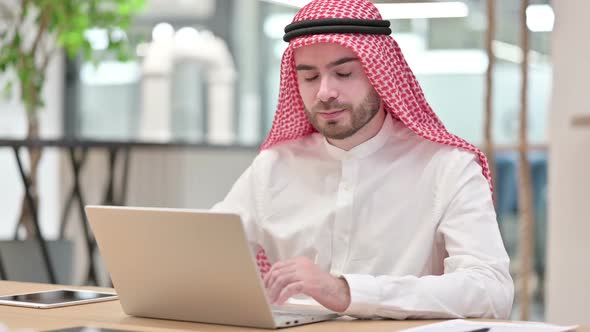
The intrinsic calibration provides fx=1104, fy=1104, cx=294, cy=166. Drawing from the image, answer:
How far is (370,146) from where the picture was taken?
2.54 metres

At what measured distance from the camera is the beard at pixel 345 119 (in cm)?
243

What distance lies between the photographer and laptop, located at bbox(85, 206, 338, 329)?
1.75 metres

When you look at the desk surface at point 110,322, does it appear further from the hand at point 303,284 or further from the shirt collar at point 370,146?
the shirt collar at point 370,146

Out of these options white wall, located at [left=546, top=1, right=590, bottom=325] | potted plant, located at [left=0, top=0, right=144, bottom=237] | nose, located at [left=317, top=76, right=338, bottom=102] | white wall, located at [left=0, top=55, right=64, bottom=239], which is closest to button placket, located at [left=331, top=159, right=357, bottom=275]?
nose, located at [left=317, top=76, right=338, bottom=102]

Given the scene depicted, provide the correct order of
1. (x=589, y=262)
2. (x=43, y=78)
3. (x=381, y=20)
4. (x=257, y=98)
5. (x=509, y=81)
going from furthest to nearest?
1. (x=257, y=98)
2. (x=509, y=81)
3. (x=43, y=78)
4. (x=589, y=262)
5. (x=381, y=20)

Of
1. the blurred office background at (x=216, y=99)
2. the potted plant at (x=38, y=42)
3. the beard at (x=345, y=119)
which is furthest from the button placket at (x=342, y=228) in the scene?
the potted plant at (x=38, y=42)

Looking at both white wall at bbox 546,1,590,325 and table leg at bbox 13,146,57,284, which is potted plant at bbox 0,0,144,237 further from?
white wall at bbox 546,1,590,325

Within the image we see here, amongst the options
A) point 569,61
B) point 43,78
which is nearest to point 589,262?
point 569,61

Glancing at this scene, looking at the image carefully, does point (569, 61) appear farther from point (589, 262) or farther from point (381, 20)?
point (381, 20)

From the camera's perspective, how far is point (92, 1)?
5102 mm

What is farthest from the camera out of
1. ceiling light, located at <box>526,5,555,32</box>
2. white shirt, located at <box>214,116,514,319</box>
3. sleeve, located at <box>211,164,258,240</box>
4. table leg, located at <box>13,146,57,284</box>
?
ceiling light, located at <box>526,5,555,32</box>

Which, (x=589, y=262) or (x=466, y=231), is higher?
(x=466, y=231)

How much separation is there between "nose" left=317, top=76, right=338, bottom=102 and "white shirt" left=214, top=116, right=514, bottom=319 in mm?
205

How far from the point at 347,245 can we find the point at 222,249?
2.51 feet
